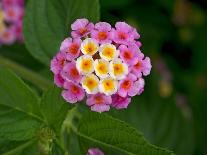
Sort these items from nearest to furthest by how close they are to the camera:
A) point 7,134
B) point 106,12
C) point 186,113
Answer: point 7,134
point 106,12
point 186,113

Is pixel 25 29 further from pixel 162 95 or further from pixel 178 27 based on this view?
pixel 178 27

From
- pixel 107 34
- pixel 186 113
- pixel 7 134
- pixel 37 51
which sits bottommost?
pixel 186 113

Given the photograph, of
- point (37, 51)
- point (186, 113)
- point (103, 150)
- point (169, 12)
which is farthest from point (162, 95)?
point (103, 150)

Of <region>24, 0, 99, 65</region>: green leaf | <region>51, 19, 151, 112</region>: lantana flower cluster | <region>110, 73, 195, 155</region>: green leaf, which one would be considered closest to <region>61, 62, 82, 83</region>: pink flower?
<region>51, 19, 151, 112</region>: lantana flower cluster

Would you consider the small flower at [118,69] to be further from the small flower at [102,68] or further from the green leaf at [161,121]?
the green leaf at [161,121]

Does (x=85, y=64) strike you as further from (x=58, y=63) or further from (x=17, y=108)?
(x=17, y=108)

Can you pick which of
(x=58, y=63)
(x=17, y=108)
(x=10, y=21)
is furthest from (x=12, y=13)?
(x=58, y=63)
